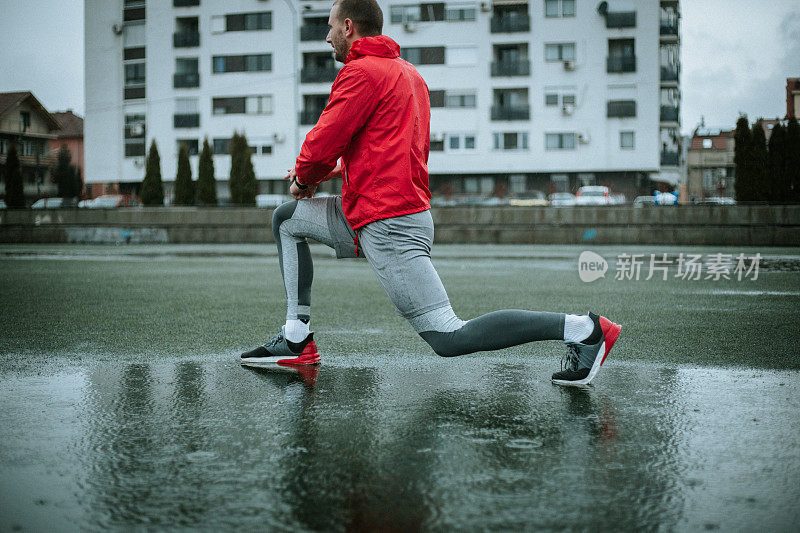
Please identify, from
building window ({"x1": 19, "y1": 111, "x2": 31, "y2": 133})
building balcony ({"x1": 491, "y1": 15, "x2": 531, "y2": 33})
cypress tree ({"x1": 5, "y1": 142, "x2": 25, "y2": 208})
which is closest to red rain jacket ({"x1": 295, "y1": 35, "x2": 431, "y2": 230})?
cypress tree ({"x1": 5, "y1": 142, "x2": 25, "y2": 208})

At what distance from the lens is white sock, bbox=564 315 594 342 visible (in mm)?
3596

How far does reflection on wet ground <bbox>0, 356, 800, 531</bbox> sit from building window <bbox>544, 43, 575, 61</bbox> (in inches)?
1961

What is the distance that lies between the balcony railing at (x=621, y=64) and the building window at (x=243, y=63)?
21.0 metres

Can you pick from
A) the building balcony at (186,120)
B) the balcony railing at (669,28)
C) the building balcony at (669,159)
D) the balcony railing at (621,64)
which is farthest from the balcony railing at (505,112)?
the building balcony at (186,120)

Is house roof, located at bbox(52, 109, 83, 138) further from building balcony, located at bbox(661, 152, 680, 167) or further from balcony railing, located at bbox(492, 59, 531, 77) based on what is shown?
building balcony, located at bbox(661, 152, 680, 167)

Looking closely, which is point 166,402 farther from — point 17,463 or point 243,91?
point 243,91

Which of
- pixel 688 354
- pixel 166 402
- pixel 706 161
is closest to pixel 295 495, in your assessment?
pixel 166 402

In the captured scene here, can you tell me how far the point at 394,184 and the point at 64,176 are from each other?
92955 mm

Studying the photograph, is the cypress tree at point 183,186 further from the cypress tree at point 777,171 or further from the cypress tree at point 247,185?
the cypress tree at point 777,171

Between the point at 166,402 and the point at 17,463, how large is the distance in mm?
939

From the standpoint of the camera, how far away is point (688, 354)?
4805 millimetres

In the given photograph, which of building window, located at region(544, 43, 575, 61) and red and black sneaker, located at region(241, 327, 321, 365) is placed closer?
red and black sneaker, located at region(241, 327, 321, 365)

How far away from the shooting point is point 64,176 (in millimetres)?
Result: 89125

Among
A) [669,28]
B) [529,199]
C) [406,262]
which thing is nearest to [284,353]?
[406,262]
